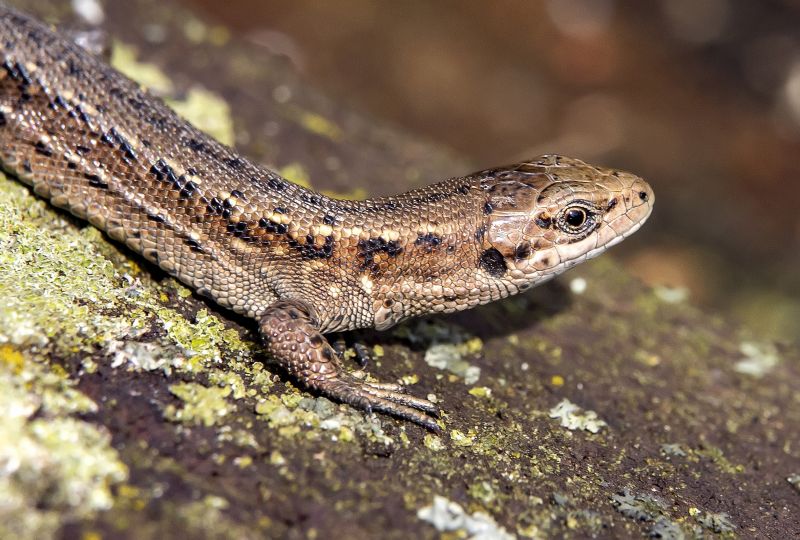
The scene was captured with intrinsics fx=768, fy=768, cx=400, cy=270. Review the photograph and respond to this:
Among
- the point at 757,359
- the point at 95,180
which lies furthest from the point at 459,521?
the point at 757,359

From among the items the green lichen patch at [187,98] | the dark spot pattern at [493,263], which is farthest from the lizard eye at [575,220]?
the green lichen patch at [187,98]

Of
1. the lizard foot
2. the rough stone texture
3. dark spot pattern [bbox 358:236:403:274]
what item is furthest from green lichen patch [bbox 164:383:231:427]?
dark spot pattern [bbox 358:236:403:274]

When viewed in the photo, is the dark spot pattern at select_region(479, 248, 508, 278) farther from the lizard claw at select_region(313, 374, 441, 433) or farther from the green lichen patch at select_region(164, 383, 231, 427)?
the green lichen patch at select_region(164, 383, 231, 427)

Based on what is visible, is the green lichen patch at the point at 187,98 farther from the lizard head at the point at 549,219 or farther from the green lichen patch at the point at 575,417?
the green lichen patch at the point at 575,417

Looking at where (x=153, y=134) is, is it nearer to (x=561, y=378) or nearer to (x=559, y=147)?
(x=561, y=378)

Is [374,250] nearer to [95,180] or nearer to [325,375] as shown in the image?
[325,375]

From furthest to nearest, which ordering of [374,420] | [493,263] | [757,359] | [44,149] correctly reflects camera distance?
[757,359], [44,149], [493,263], [374,420]
